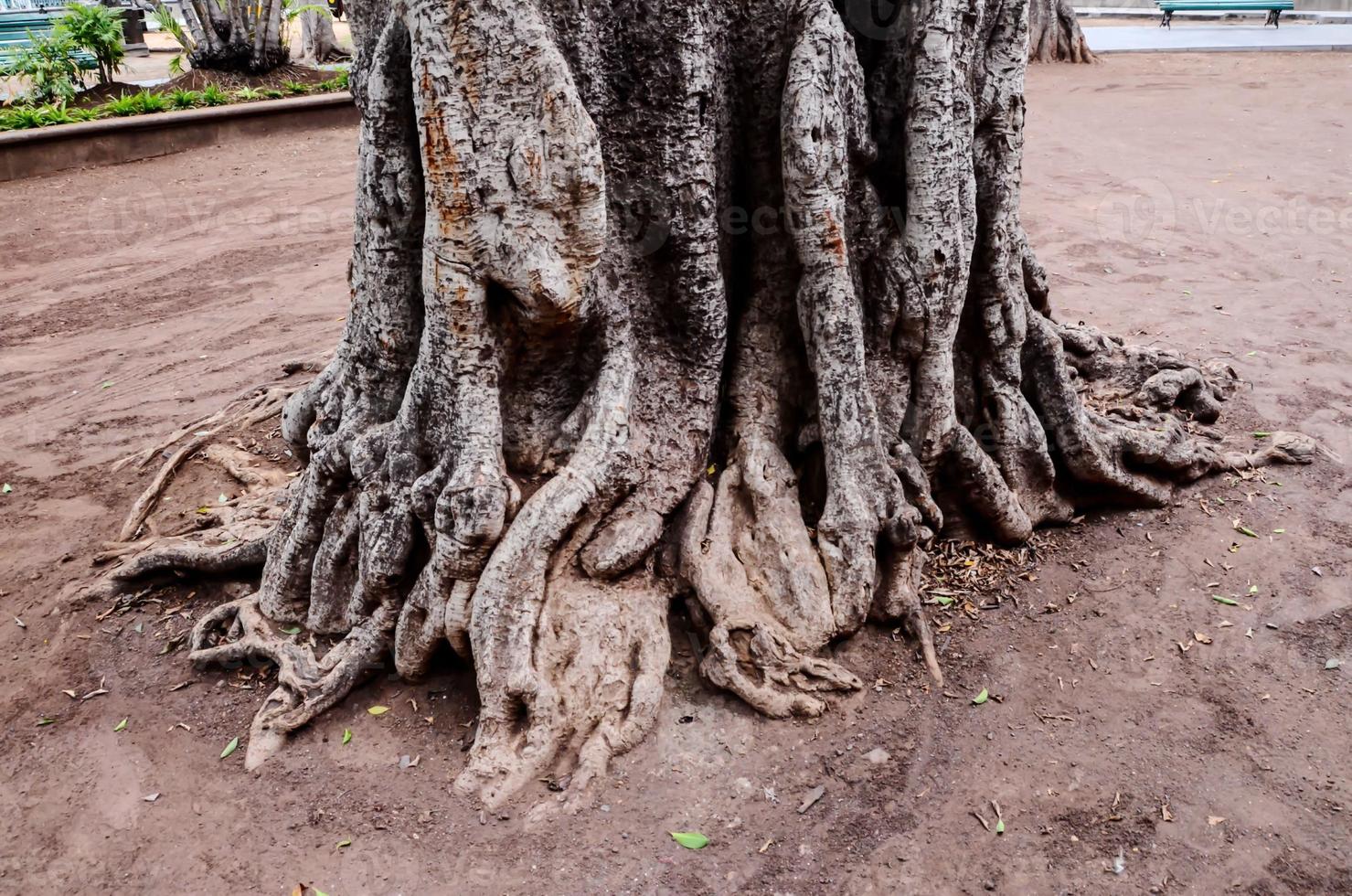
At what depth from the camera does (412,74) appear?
329cm

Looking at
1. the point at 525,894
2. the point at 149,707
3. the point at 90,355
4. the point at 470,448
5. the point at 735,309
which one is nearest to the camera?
the point at 525,894

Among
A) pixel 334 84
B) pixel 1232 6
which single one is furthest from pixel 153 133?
pixel 1232 6

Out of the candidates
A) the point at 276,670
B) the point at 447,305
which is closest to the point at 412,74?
the point at 447,305

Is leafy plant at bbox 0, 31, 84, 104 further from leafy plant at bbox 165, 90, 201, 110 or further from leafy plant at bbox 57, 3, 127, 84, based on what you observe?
leafy plant at bbox 165, 90, 201, 110

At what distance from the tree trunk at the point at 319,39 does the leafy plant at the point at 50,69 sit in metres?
4.63

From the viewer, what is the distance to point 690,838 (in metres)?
3.10

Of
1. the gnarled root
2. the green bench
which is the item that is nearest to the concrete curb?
the gnarled root

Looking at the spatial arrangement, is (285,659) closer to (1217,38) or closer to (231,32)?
(231,32)

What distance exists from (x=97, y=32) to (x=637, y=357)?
15534 millimetres

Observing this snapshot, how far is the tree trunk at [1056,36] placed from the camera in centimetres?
1856

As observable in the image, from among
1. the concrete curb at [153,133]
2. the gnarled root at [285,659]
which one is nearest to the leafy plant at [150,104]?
the concrete curb at [153,133]

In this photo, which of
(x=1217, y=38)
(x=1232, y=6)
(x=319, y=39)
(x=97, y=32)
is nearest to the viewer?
(x=97, y=32)

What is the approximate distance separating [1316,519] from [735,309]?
2810 mm

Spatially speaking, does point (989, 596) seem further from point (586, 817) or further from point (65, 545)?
point (65, 545)
